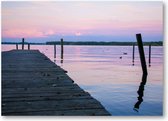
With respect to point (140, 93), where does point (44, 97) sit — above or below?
above

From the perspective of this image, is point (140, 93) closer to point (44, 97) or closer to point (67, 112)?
point (44, 97)

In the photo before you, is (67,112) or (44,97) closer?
(67,112)

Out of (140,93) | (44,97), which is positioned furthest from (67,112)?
(140,93)

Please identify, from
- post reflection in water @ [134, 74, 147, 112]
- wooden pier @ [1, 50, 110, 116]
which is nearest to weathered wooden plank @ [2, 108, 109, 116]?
wooden pier @ [1, 50, 110, 116]

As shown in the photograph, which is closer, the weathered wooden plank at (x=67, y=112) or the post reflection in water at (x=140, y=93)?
the weathered wooden plank at (x=67, y=112)

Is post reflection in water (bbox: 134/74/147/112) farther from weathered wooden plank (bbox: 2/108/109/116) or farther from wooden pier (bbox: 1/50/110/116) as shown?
weathered wooden plank (bbox: 2/108/109/116)

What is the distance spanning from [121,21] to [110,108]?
3.75ft

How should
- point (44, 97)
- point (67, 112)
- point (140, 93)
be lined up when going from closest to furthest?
point (67, 112)
point (44, 97)
point (140, 93)

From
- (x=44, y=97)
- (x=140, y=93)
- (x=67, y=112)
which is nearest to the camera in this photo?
(x=67, y=112)

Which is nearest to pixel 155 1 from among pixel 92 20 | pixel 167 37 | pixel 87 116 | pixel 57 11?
pixel 167 37

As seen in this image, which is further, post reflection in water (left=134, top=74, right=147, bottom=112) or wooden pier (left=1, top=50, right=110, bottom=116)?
post reflection in water (left=134, top=74, right=147, bottom=112)

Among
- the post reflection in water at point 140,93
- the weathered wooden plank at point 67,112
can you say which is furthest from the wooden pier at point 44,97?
the post reflection in water at point 140,93

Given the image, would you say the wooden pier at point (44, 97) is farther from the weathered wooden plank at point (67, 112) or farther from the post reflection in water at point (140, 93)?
the post reflection in water at point (140, 93)

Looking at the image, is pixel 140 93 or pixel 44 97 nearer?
pixel 44 97
